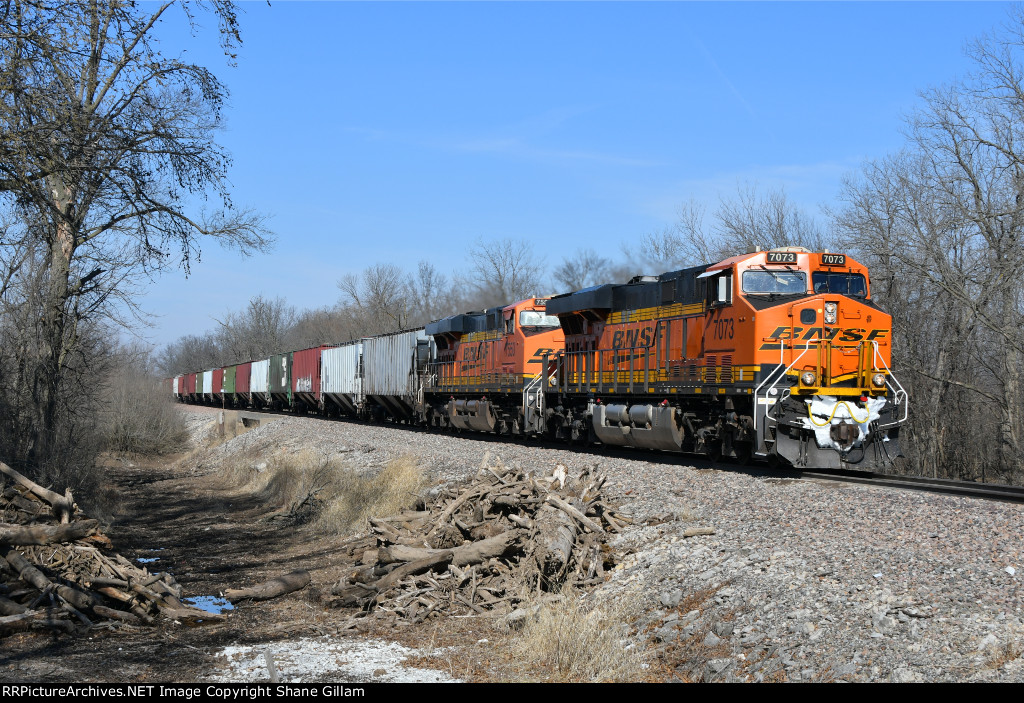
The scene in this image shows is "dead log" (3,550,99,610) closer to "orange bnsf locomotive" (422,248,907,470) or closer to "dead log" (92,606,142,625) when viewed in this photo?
"dead log" (92,606,142,625)

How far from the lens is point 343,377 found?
4122 centimetres

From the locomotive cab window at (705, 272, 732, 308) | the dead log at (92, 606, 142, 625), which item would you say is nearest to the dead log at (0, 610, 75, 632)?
the dead log at (92, 606, 142, 625)

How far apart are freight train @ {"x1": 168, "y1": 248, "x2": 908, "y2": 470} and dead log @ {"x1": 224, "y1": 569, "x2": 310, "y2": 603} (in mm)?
7122

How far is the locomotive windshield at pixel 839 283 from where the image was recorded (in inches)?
587

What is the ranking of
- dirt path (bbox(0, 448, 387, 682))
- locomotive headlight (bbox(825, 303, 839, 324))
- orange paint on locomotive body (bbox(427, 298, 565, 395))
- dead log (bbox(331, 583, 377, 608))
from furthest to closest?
orange paint on locomotive body (bbox(427, 298, 565, 395)) → locomotive headlight (bbox(825, 303, 839, 324)) → dead log (bbox(331, 583, 377, 608)) → dirt path (bbox(0, 448, 387, 682))

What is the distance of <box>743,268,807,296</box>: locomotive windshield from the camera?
14.7 metres

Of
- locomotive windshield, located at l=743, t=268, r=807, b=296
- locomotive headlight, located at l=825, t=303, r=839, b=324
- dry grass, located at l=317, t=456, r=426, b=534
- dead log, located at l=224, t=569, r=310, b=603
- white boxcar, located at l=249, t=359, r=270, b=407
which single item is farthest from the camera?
white boxcar, located at l=249, t=359, r=270, b=407

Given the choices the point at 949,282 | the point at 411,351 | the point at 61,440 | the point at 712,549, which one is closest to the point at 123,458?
the point at 411,351

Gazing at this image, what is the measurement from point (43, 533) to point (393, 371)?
2328 centimetres

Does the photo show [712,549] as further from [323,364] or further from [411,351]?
[323,364]

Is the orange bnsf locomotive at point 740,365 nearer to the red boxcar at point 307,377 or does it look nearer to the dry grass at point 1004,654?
the dry grass at point 1004,654

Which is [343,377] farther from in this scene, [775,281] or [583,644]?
[583,644]

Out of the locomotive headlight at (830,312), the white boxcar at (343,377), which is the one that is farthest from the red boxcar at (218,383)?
the locomotive headlight at (830,312)

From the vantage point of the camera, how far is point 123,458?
38969 millimetres
